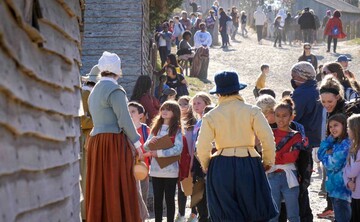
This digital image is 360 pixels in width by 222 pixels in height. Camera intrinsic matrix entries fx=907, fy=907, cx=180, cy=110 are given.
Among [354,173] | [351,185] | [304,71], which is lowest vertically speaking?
[351,185]

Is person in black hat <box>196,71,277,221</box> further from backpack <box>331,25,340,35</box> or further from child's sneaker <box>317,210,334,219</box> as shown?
backpack <box>331,25,340,35</box>

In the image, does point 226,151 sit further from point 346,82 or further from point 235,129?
point 346,82

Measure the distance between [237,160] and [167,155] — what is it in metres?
2.31

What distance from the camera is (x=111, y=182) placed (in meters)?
7.68

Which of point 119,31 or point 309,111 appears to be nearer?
point 309,111

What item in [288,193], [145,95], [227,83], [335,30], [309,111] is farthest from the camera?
[335,30]

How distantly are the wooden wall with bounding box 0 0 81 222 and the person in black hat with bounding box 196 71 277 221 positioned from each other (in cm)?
184

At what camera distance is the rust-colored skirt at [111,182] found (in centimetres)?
766

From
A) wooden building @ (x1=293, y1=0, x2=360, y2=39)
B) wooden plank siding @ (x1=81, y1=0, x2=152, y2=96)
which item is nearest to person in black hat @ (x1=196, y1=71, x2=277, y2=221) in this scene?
wooden plank siding @ (x1=81, y1=0, x2=152, y2=96)

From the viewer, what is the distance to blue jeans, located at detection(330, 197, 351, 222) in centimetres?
840

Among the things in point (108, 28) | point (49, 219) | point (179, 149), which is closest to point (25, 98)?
point (49, 219)

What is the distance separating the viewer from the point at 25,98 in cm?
379

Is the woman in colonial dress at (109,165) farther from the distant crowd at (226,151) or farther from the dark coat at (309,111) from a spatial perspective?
the dark coat at (309,111)

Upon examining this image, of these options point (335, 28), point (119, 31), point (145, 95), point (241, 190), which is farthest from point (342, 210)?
point (335, 28)
